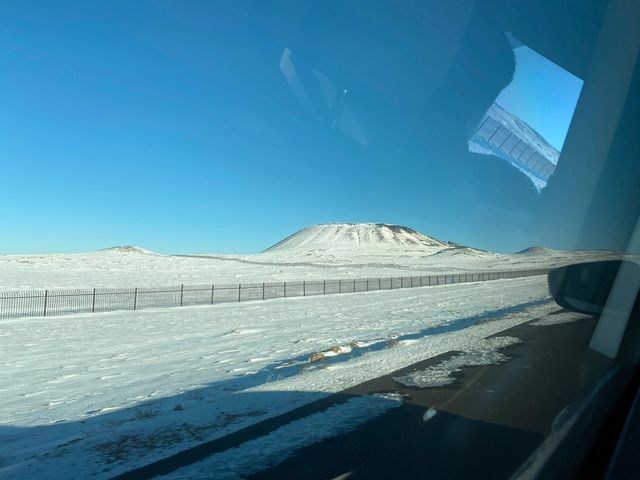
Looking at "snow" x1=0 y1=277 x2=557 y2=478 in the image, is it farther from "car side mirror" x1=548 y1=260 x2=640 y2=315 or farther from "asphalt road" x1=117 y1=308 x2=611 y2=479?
"car side mirror" x1=548 y1=260 x2=640 y2=315

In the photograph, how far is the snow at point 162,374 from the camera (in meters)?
5.78

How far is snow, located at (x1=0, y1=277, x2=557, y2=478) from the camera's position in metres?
5.78

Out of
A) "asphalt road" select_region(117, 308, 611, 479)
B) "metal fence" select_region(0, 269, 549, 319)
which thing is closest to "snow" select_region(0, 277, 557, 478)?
"asphalt road" select_region(117, 308, 611, 479)

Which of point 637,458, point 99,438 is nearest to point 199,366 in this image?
point 99,438

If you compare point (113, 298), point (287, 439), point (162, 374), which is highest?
point (113, 298)

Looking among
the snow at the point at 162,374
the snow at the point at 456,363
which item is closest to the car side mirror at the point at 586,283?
the snow at the point at 162,374

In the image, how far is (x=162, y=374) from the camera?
10117 millimetres

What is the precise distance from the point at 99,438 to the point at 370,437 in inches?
126

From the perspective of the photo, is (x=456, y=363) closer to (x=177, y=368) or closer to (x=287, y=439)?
(x=287, y=439)

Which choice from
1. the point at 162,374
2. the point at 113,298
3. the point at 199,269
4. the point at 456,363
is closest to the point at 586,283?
the point at 456,363

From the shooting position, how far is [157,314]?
76.3ft

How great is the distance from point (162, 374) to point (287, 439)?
5380mm

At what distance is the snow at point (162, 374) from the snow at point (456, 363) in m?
0.49

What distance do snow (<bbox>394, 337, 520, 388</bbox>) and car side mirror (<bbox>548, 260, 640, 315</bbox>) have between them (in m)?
2.34
